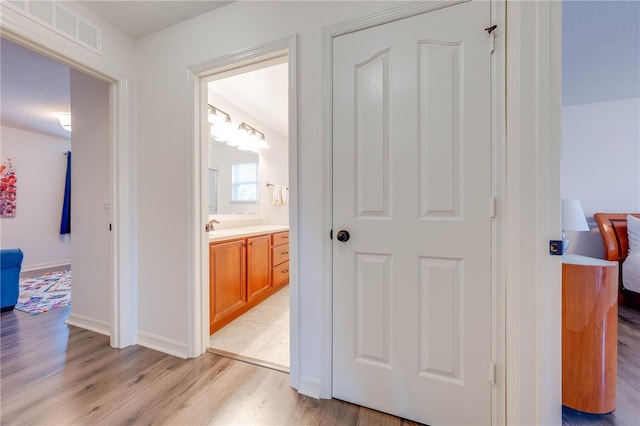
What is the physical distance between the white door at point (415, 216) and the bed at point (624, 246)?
2.65 metres

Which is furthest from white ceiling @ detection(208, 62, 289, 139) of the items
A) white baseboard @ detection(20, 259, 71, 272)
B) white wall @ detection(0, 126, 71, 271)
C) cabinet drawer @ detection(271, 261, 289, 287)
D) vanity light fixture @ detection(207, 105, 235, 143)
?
white baseboard @ detection(20, 259, 71, 272)

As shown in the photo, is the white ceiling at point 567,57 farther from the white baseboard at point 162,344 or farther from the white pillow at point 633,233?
the white baseboard at point 162,344

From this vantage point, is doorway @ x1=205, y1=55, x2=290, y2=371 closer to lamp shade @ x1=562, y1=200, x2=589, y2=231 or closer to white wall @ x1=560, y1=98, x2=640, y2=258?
lamp shade @ x1=562, y1=200, x2=589, y2=231

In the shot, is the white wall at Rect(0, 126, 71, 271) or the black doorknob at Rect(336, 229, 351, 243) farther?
the white wall at Rect(0, 126, 71, 271)

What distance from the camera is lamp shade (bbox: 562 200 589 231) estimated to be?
222 centimetres

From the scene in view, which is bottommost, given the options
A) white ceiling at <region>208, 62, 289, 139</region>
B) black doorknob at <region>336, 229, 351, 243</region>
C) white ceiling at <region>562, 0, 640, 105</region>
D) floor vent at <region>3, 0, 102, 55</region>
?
black doorknob at <region>336, 229, 351, 243</region>

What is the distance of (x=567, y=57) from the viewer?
2.19m

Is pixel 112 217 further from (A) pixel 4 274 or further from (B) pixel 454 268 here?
(B) pixel 454 268

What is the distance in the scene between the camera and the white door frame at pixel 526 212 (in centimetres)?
99

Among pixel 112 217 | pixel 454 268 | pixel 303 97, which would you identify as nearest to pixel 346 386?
pixel 454 268

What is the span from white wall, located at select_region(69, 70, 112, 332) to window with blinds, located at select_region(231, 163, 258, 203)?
5.10 ft

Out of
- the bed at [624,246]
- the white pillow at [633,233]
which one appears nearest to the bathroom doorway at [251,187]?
the bed at [624,246]

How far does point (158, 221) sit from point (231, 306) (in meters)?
1.00

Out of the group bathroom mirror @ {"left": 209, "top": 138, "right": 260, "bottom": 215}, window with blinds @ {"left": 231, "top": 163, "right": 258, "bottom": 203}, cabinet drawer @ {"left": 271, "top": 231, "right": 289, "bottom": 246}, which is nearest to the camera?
cabinet drawer @ {"left": 271, "top": 231, "right": 289, "bottom": 246}
